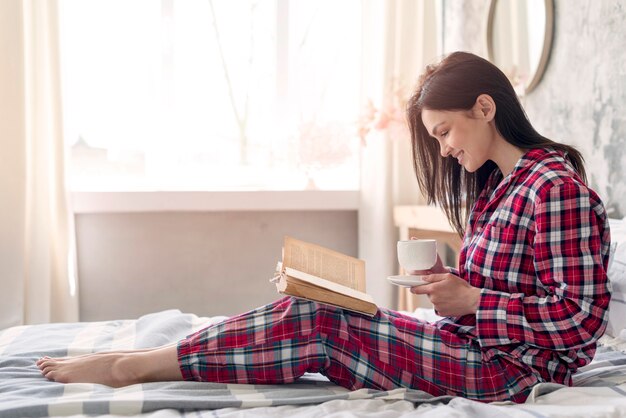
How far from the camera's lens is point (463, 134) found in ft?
4.68

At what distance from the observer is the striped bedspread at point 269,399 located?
114cm

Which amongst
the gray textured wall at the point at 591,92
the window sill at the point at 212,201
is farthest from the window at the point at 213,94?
the gray textured wall at the point at 591,92

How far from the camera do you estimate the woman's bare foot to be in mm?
1319

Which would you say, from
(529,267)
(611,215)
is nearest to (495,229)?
(529,267)

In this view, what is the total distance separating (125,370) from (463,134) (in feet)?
2.51

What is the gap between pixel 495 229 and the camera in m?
1.35

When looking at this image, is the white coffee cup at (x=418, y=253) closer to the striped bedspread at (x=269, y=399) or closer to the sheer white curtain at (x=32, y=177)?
the striped bedspread at (x=269, y=399)

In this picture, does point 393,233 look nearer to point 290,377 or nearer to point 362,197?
point 362,197

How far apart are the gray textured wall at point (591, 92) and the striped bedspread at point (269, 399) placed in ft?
2.15

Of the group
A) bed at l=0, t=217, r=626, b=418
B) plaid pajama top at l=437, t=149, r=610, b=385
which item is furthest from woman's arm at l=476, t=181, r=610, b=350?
bed at l=0, t=217, r=626, b=418

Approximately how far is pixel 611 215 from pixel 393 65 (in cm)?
132

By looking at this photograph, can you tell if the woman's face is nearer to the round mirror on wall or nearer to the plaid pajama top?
the plaid pajama top

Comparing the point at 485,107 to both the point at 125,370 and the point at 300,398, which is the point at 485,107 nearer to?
the point at 300,398

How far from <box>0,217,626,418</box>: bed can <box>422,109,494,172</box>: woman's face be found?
1.16 feet
